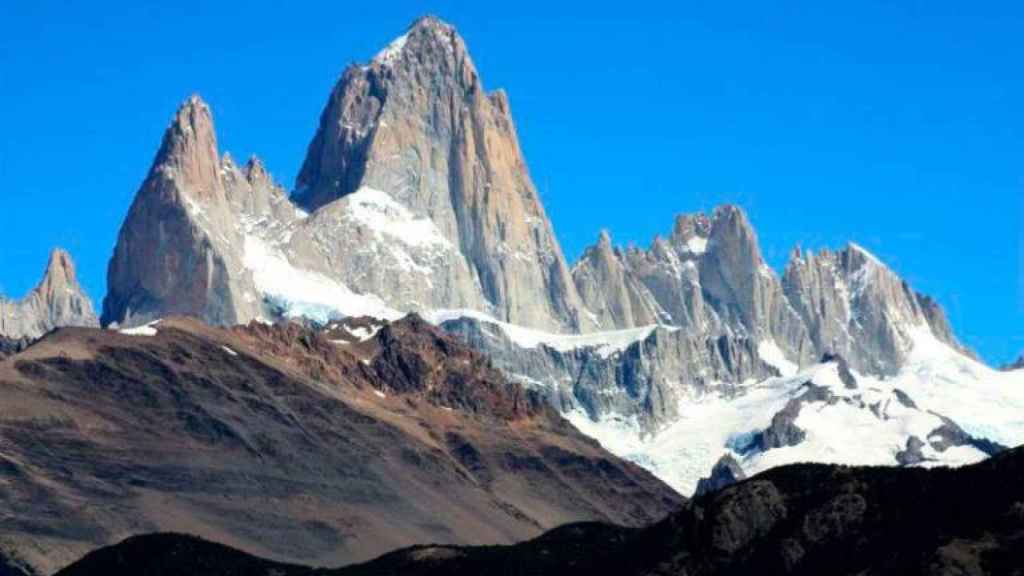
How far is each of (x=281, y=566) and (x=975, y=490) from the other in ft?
186

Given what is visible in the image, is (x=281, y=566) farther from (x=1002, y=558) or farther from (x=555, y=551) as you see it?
(x=1002, y=558)

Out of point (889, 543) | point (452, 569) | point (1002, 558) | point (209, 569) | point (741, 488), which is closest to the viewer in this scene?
point (1002, 558)

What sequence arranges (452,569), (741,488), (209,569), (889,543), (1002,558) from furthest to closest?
(209,569) → (452,569) → (741,488) → (889,543) → (1002,558)

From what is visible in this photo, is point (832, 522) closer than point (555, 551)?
Yes

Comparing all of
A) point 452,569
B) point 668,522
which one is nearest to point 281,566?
point 452,569

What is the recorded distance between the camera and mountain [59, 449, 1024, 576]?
134 m

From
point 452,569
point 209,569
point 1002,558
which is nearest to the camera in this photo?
point 1002,558

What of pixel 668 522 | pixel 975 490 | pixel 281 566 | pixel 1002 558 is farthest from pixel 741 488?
pixel 281 566

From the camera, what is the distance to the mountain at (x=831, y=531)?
134m

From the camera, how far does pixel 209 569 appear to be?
594 ft

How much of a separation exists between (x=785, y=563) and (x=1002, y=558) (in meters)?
16.6

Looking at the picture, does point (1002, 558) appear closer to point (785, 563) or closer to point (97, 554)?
point (785, 563)

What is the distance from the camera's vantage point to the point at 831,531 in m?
144

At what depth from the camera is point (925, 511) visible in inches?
5600
